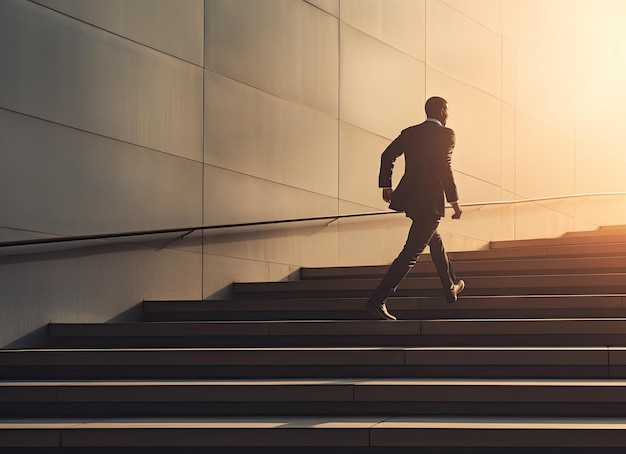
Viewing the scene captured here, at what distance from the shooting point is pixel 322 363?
22.9 ft

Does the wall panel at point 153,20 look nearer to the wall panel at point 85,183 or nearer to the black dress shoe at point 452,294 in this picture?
the wall panel at point 85,183

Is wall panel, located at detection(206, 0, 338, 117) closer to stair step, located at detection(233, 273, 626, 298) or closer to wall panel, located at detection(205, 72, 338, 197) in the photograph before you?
wall panel, located at detection(205, 72, 338, 197)

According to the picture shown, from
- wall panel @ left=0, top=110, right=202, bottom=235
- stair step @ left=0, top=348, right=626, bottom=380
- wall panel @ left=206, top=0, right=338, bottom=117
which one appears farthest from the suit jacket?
wall panel @ left=206, top=0, right=338, bottom=117

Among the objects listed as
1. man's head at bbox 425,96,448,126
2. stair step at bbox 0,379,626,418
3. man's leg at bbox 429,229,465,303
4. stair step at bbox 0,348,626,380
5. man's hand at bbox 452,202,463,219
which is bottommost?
stair step at bbox 0,379,626,418

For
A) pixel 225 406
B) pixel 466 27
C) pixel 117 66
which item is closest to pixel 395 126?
pixel 466 27

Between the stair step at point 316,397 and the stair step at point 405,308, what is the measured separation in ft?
5.52

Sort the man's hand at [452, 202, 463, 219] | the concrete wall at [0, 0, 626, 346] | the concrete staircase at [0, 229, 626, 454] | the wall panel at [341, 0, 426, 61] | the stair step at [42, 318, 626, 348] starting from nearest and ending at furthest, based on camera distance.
Result: the concrete staircase at [0, 229, 626, 454]
the stair step at [42, 318, 626, 348]
the man's hand at [452, 202, 463, 219]
the concrete wall at [0, 0, 626, 346]
the wall panel at [341, 0, 426, 61]

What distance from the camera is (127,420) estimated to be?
6.20 meters

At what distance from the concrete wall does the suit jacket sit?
254cm

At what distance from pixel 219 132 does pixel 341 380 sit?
174 inches

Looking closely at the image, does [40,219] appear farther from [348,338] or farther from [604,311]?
[604,311]

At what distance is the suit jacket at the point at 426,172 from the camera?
8039mm

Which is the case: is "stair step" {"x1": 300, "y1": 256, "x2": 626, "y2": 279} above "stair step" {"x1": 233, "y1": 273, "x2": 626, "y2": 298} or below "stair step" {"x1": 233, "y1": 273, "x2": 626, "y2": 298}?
above

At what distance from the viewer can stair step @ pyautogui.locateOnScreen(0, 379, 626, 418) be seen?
6.04 m
